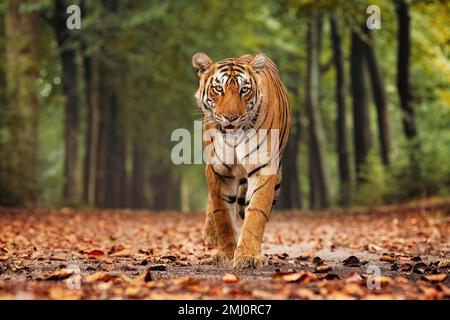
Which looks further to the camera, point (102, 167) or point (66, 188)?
point (102, 167)

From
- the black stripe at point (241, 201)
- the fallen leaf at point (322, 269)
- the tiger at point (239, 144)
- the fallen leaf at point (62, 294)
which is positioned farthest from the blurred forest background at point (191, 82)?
the fallen leaf at point (62, 294)

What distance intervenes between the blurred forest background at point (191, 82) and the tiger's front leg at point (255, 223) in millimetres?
9176

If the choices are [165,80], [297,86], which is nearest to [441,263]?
[165,80]

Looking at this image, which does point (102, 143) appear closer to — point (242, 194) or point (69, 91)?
point (69, 91)

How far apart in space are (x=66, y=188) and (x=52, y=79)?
423 centimetres

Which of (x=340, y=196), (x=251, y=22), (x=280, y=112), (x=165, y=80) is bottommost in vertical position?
(x=340, y=196)

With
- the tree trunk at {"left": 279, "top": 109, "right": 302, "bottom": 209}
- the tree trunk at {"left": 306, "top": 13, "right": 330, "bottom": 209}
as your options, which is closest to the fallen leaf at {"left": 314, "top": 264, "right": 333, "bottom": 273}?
the tree trunk at {"left": 306, "top": 13, "right": 330, "bottom": 209}

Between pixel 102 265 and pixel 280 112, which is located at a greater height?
pixel 280 112

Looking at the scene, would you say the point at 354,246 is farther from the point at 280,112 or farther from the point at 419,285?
the point at 419,285

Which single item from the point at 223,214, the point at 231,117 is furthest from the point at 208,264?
the point at 231,117

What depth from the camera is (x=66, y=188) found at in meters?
25.9

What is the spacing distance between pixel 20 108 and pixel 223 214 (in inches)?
559

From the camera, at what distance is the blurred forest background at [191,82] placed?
20875 millimetres

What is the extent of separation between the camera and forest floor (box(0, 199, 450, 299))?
5.33 meters
